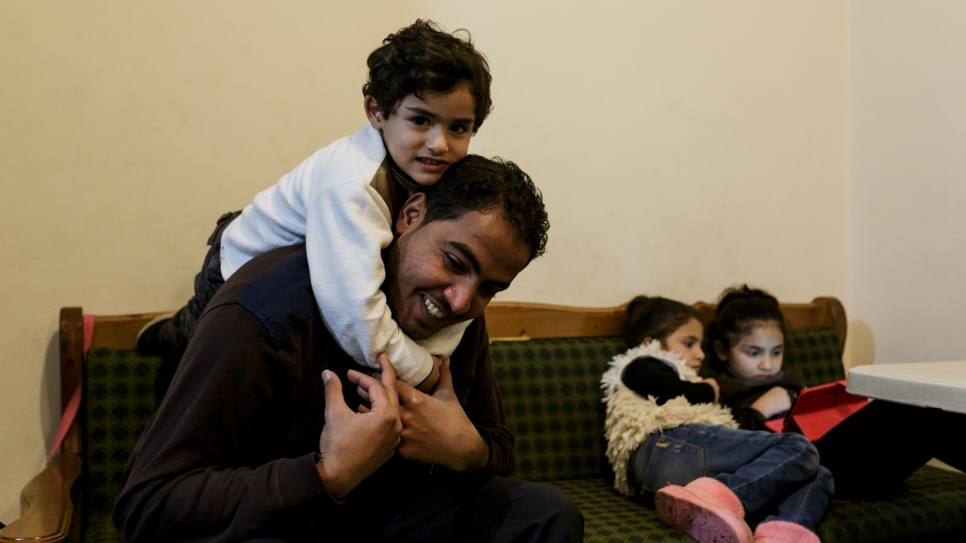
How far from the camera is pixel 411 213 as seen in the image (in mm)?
1516

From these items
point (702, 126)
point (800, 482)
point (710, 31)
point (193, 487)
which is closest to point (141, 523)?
point (193, 487)

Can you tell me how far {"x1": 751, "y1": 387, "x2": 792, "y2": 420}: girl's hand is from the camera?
253 cm

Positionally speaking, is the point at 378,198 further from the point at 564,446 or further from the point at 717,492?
the point at 564,446

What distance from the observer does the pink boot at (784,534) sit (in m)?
1.89

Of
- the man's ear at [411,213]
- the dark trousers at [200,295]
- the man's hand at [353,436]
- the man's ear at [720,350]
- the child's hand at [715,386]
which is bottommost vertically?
the child's hand at [715,386]

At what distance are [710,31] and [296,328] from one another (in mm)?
2395

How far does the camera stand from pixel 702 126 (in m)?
3.05

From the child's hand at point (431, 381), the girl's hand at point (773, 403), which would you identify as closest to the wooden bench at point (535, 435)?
the girl's hand at point (773, 403)

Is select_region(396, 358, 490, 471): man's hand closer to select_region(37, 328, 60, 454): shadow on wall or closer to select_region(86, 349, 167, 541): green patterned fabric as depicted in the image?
select_region(86, 349, 167, 541): green patterned fabric

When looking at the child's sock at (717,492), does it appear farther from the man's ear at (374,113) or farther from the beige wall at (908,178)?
the beige wall at (908,178)

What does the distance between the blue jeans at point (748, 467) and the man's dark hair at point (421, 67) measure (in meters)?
1.18

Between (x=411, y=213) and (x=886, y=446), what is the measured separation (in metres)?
1.59

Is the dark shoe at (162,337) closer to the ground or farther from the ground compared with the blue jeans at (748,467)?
farther from the ground

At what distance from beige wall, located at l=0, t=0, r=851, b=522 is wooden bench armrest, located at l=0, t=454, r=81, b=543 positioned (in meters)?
0.26
